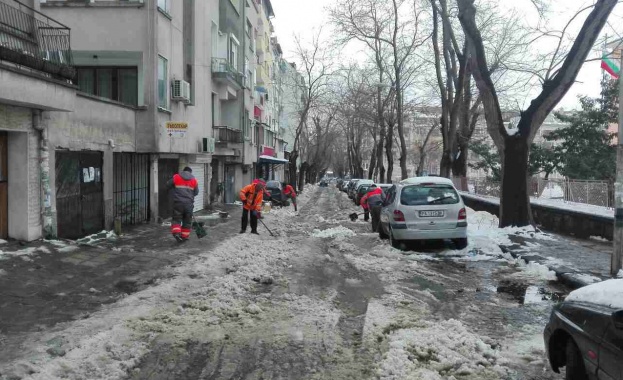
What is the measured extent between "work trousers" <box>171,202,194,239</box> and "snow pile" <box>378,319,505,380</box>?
7.30 metres

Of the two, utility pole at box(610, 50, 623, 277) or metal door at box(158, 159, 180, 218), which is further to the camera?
metal door at box(158, 159, 180, 218)

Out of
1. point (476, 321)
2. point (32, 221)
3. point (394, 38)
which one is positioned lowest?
point (476, 321)

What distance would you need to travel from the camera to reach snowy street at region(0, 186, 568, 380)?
4387 mm

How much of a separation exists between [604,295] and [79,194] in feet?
36.6

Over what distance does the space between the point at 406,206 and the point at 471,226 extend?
5558 millimetres

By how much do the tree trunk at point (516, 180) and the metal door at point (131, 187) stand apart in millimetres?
10312

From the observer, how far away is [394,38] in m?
29.6

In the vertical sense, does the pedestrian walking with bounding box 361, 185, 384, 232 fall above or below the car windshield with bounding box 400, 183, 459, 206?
below

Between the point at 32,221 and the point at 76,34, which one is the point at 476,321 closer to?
the point at 32,221

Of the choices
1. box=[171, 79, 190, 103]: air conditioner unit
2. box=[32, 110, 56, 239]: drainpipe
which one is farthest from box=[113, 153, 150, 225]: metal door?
box=[32, 110, 56, 239]: drainpipe

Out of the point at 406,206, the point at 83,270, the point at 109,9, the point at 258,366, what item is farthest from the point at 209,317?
the point at 109,9

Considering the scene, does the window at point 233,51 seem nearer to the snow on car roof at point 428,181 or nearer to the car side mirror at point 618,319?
the snow on car roof at point 428,181

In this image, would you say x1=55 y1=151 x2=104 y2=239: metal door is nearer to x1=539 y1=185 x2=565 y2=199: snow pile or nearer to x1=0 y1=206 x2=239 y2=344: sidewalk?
x1=0 y1=206 x2=239 y2=344: sidewalk

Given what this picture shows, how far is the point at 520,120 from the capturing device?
45.4 ft
